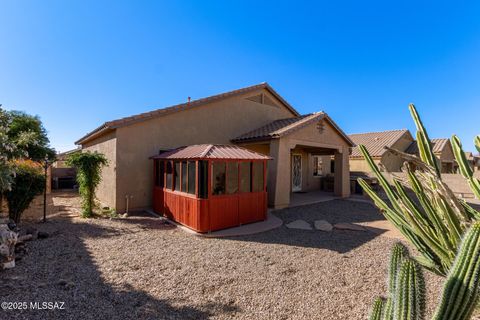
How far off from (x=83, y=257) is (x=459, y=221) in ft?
23.6

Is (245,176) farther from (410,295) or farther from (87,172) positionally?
(410,295)

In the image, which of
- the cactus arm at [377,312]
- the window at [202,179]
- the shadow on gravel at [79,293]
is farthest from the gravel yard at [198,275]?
the window at [202,179]

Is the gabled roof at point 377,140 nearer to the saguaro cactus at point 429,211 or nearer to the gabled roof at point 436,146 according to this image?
the gabled roof at point 436,146

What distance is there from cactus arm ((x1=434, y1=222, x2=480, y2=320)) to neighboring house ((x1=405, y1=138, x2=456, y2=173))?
2542 cm

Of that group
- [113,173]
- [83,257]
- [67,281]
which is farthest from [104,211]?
[67,281]

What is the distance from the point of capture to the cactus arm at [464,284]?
1838 millimetres

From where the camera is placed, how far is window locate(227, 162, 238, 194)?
816 centimetres

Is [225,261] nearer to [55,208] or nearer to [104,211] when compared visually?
[104,211]

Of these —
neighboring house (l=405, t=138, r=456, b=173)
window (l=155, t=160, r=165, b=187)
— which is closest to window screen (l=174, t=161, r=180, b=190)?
window (l=155, t=160, r=165, b=187)

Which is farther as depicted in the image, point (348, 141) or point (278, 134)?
point (348, 141)

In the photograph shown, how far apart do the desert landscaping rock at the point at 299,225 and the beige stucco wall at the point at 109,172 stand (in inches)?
296

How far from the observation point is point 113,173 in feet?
33.8

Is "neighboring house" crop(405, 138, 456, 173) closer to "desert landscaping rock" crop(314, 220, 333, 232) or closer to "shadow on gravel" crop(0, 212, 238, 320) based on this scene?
"desert landscaping rock" crop(314, 220, 333, 232)

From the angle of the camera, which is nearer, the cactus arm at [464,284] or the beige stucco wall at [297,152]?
the cactus arm at [464,284]
